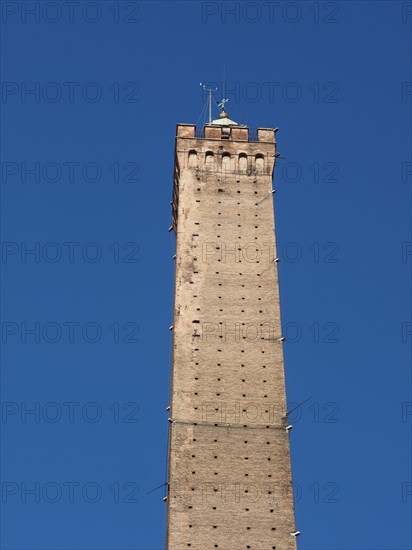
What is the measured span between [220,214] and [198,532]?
31.8 ft

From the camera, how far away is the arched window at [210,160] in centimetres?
3769

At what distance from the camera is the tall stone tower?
31297 mm

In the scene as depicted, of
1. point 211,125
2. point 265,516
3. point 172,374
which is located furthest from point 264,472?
point 211,125

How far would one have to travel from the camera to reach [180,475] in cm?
3175

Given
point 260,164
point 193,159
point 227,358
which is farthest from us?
point 260,164

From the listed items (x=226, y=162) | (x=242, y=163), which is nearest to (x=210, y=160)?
(x=226, y=162)

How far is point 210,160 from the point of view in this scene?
37.9 metres

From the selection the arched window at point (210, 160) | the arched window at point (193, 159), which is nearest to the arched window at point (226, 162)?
the arched window at point (210, 160)

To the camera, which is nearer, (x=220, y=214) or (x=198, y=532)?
(x=198, y=532)

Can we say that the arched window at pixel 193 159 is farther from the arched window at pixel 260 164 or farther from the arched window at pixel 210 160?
the arched window at pixel 260 164

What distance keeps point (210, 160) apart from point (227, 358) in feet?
23.1

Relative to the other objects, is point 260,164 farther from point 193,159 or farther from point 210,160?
point 193,159

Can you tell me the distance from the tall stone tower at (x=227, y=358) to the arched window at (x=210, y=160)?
0.03 m

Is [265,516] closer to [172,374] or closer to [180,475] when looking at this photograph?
[180,475]
